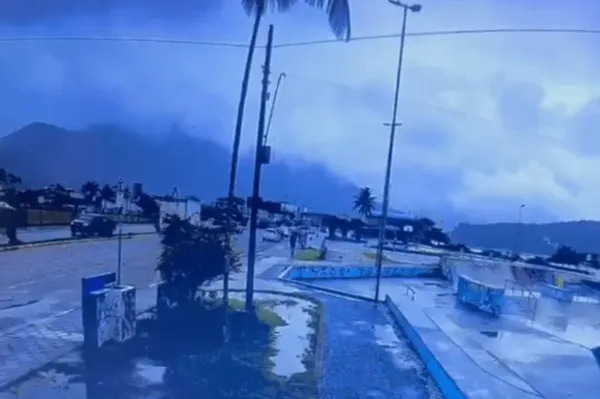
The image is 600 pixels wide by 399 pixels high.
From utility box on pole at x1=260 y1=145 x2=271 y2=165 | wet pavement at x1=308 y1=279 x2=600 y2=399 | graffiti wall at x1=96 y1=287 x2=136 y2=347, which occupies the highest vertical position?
utility box on pole at x1=260 y1=145 x2=271 y2=165

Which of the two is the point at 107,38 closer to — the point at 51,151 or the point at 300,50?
the point at 51,151

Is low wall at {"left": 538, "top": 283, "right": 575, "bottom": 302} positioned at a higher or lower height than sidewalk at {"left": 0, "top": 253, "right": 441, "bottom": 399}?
higher

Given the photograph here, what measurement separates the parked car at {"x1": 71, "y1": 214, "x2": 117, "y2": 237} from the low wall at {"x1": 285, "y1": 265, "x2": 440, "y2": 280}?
1.96 meters

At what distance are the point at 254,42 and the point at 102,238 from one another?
128 cm

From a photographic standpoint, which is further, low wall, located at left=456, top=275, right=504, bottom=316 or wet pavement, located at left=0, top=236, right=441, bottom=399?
low wall, located at left=456, top=275, right=504, bottom=316

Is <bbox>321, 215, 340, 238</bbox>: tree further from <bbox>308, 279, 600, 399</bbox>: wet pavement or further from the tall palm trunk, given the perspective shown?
<bbox>308, 279, 600, 399</bbox>: wet pavement

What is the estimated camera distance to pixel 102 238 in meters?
3.25

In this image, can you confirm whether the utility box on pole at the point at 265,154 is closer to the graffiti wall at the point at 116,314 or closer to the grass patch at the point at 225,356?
the grass patch at the point at 225,356

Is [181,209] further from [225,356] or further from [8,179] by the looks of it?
[8,179]

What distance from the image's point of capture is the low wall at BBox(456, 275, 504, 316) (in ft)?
19.1

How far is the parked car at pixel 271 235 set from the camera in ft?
12.8

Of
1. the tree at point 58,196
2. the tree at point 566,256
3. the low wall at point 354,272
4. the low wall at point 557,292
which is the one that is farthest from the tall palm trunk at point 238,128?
the low wall at point 557,292

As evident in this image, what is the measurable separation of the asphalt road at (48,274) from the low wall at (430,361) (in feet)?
6.26

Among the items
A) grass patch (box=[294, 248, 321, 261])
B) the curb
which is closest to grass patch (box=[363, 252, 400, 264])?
grass patch (box=[294, 248, 321, 261])
